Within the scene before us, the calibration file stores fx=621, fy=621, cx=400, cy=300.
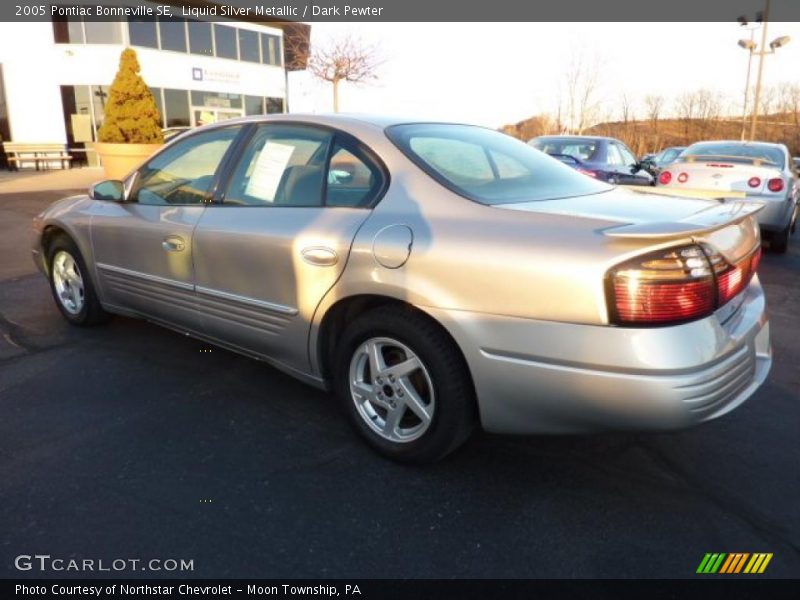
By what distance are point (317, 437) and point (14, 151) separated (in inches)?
774

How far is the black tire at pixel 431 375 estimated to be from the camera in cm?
247

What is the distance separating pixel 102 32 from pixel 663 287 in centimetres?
2227

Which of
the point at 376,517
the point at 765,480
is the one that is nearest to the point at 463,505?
the point at 376,517

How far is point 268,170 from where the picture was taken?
3.26m

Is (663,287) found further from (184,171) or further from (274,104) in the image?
(274,104)

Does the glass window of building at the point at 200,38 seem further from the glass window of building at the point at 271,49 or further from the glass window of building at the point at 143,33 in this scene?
the glass window of building at the point at 271,49

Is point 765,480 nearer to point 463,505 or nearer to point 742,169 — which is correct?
point 463,505

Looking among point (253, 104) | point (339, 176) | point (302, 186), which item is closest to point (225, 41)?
point (253, 104)

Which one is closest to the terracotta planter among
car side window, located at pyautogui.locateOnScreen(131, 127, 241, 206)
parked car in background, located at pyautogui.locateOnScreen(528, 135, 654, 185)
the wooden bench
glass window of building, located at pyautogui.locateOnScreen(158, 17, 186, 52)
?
parked car in background, located at pyautogui.locateOnScreen(528, 135, 654, 185)

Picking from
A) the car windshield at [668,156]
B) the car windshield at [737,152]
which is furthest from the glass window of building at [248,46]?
the car windshield at [737,152]

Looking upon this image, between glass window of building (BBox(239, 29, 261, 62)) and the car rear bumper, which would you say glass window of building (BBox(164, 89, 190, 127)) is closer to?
glass window of building (BBox(239, 29, 261, 62))

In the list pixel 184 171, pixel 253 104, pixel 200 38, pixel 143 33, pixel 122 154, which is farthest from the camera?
pixel 253 104

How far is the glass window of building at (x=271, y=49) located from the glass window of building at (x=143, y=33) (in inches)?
206

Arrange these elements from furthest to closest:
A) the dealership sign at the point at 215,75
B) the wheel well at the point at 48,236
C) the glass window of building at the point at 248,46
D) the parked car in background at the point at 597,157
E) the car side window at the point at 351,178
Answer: the glass window of building at the point at 248,46, the dealership sign at the point at 215,75, the parked car in background at the point at 597,157, the wheel well at the point at 48,236, the car side window at the point at 351,178
